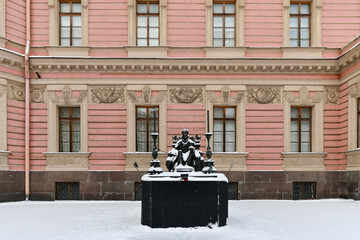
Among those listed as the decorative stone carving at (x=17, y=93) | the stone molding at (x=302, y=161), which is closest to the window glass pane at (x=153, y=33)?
the decorative stone carving at (x=17, y=93)

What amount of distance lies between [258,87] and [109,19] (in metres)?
7.37

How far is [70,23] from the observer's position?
14586 mm

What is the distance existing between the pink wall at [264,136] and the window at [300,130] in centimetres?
64

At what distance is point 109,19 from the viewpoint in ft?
47.5

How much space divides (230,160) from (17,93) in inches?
382

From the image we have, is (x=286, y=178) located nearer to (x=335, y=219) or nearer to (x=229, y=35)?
(x=335, y=219)

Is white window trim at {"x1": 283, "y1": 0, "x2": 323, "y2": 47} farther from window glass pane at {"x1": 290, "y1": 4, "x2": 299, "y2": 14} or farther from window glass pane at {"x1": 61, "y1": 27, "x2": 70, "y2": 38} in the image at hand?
window glass pane at {"x1": 61, "y1": 27, "x2": 70, "y2": 38}

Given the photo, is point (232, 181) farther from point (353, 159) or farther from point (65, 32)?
point (65, 32)

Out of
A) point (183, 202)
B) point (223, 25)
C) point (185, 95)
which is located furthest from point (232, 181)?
point (223, 25)

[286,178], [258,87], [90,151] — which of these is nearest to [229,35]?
[258,87]

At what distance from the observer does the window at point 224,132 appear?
14461mm

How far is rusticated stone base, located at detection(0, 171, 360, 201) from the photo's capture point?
13.9 meters

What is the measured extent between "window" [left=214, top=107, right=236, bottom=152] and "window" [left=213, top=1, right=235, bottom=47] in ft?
10.1

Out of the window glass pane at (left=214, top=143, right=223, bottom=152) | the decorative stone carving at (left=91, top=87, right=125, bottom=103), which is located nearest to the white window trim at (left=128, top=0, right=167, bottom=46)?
the decorative stone carving at (left=91, top=87, right=125, bottom=103)
